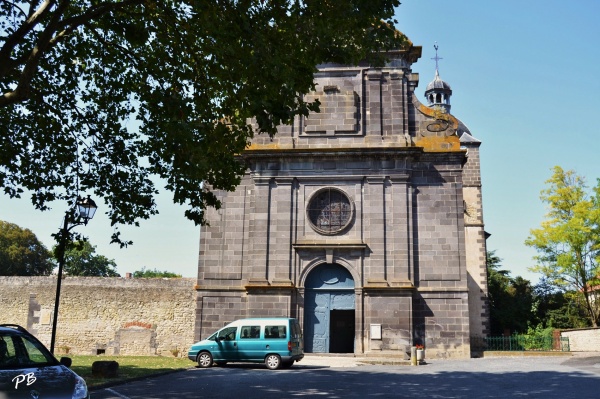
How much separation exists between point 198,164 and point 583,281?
102ft

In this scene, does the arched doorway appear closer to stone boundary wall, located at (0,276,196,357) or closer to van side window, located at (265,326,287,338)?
van side window, located at (265,326,287,338)

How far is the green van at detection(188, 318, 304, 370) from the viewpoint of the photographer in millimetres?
17594

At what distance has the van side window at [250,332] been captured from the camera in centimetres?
1808

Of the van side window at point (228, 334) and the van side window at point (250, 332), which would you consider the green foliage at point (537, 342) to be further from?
the van side window at point (228, 334)

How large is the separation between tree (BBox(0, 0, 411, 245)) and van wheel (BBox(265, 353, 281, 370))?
678 cm

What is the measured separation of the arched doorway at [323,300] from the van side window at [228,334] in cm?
499

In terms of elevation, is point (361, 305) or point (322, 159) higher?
point (322, 159)

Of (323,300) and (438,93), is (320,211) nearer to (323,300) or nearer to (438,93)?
(323,300)

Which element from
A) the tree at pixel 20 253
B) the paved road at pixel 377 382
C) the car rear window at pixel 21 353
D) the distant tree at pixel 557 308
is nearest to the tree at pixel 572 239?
the distant tree at pixel 557 308

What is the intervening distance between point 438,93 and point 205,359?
132ft

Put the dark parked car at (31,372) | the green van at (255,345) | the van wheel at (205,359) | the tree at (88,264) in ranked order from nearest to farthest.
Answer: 1. the dark parked car at (31,372)
2. the green van at (255,345)
3. the van wheel at (205,359)
4. the tree at (88,264)

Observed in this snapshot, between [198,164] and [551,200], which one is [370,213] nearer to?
[198,164]

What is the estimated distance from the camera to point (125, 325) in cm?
2673

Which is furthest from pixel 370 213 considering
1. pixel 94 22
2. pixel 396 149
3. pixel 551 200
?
pixel 551 200
